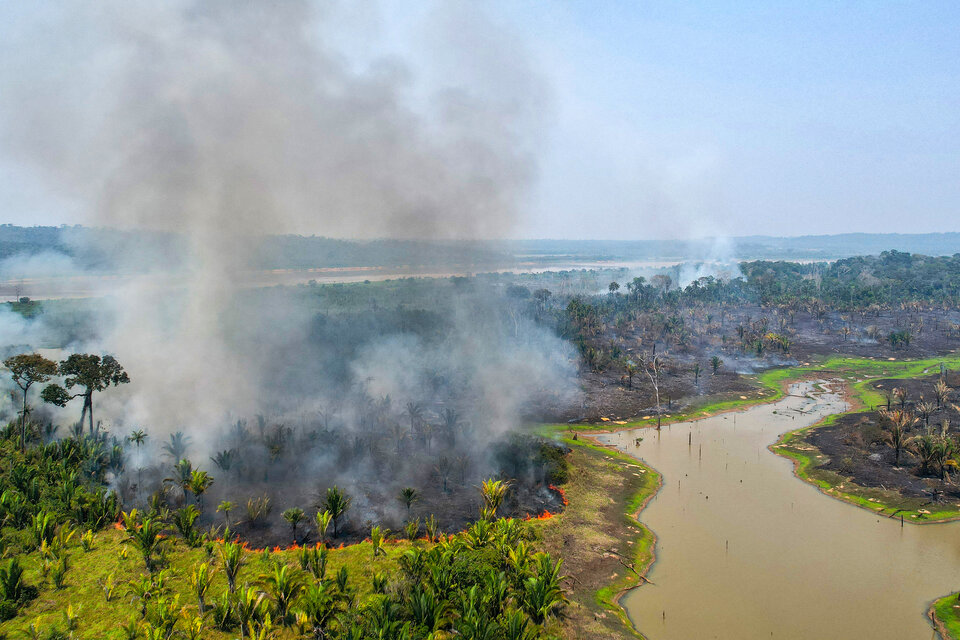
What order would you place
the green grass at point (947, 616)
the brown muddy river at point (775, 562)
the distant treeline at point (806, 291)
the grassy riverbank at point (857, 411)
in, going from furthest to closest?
the distant treeline at point (806, 291), the grassy riverbank at point (857, 411), the brown muddy river at point (775, 562), the green grass at point (947, 616)

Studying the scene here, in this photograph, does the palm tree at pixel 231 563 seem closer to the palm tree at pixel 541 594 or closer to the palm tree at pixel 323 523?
the palm tree at pixel 323 523

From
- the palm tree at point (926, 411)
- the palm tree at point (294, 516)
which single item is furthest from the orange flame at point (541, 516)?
the palm tree at point (926, 411)

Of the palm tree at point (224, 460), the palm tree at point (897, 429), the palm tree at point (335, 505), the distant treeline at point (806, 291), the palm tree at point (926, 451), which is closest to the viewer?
the palm tree at point (335, 505)

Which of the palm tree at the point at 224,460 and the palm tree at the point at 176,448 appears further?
the palm tree at the point at 176,448

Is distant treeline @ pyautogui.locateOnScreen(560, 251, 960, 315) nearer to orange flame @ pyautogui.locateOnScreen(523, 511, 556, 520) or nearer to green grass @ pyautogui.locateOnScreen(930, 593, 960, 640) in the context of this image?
orange flame @ pyautogui.locateOnScreen(523, 511, 556, 520)

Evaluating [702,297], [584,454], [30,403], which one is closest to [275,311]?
[30,403]
